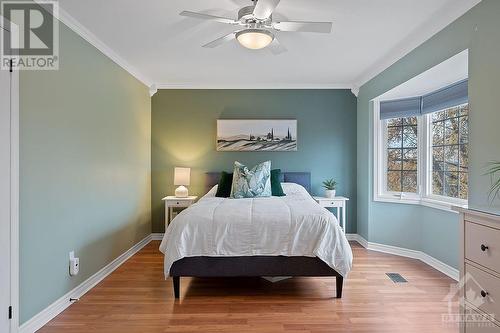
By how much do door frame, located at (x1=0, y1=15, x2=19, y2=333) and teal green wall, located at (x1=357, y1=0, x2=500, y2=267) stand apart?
117 inches

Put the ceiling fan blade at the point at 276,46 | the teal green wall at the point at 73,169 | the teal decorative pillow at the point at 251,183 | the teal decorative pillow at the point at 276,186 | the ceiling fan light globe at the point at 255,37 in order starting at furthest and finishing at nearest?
the teal decorative pillow at the point at 276,186 < the teal decorative pillow at the point at 251,183 < the ceiling fan blade at the point at 276,46 < the ceiling fan light globe at the point at 255,37 < the teal green wall at the point at 73,169

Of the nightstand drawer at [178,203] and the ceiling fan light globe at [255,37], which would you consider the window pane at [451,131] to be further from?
the nightstand drawer at [178,203]

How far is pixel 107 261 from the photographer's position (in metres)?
3.25

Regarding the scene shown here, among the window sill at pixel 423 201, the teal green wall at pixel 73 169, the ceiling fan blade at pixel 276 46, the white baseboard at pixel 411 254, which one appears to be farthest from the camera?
the window sill at pixel 423 201

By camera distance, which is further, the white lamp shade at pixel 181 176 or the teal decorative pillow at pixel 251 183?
the white lamp shade at pixel 181 176

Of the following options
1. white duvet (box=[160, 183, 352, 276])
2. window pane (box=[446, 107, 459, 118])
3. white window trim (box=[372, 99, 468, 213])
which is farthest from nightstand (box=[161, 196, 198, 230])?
window pane (box=[446, 107, 459, 118])

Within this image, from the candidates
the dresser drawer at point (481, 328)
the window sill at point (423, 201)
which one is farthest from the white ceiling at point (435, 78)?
the dresser drawer at point (481, 328)

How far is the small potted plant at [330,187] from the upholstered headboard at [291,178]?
268 mm

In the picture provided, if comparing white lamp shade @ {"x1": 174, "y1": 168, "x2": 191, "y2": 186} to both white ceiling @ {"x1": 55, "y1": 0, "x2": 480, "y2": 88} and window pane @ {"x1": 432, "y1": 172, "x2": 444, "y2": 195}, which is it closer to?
white ceiling @ {"x1": 55, "y1": 0, "x2": 480, "y2": 88}

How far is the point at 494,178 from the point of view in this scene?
→ 6.82 ft

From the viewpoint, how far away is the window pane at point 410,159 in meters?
4.03

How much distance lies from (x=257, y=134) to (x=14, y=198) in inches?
129

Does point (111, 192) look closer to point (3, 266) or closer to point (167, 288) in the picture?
point (167, 288)

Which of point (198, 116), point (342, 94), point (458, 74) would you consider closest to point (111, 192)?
point (198, 116)
